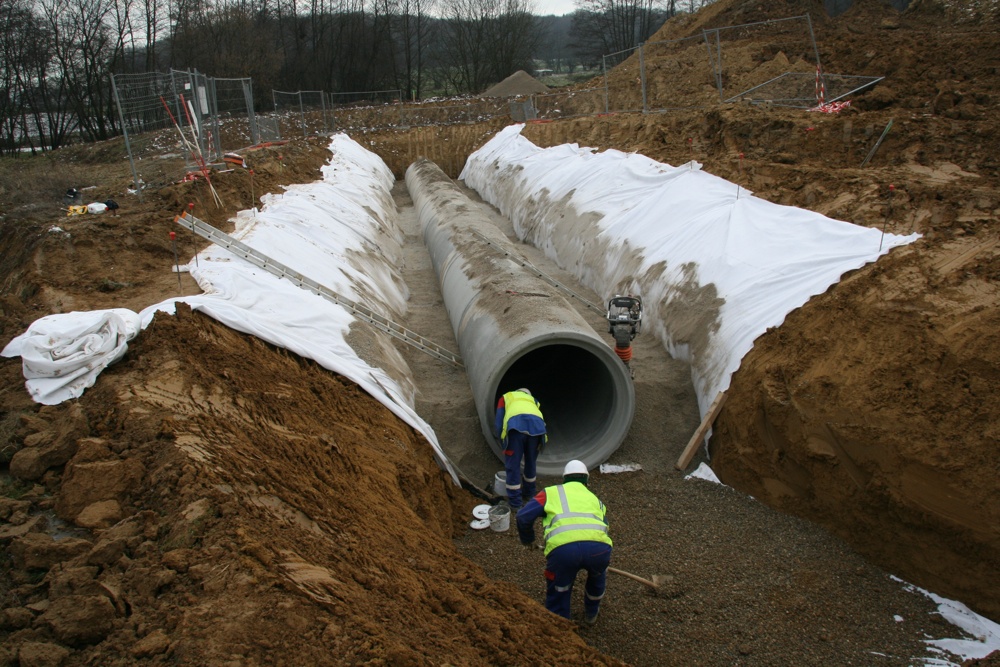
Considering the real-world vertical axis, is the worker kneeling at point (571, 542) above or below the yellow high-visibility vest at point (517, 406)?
below

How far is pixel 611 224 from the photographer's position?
34.8 ft

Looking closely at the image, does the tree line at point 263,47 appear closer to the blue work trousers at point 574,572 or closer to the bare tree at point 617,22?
the bare tree at point 617,22

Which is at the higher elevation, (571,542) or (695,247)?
(695,247)

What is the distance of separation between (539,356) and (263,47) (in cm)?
3423

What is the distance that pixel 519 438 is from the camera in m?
5.48

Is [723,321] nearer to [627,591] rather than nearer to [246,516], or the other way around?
[627,591]

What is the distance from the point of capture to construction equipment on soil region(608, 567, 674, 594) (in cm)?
461

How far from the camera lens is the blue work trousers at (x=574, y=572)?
4156 millimetres

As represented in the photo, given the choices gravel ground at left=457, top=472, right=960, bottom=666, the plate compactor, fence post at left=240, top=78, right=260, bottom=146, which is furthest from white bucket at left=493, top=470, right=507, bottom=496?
fence post at left=240, top=78, right=260, bottom=146

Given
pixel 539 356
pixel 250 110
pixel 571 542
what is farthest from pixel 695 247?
pixel 250 110

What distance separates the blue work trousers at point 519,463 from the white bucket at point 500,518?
0.19 meters

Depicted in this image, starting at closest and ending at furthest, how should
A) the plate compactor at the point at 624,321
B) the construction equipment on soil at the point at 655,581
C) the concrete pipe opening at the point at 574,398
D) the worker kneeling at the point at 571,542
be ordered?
the worker kneeling at the point at 571,542 → the construction equipment on soil at the point at 655,581 → the concrete pipe opening at the point at 574,398 → the plate compactor at the point at 624,321

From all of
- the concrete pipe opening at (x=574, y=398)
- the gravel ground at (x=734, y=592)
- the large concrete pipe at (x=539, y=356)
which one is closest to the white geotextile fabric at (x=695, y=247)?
the concrete pipe opening at (x=574, y=398)

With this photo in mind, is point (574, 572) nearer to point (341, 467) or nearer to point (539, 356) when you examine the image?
point (341, 467)
